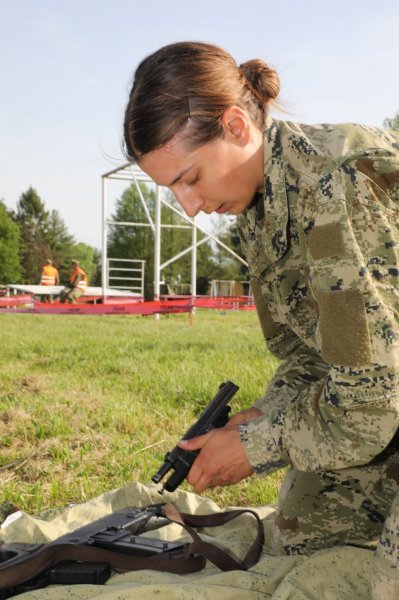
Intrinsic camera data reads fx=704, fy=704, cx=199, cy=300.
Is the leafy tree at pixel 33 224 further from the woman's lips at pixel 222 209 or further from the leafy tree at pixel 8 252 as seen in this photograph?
the woman's lips at pixel 222 209

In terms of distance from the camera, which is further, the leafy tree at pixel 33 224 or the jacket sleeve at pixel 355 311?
the leafy tree at pixel 33 224

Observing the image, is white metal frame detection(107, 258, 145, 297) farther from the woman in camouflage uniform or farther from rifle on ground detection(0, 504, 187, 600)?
the woman in camouflage uniform

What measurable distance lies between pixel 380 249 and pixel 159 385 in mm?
3881

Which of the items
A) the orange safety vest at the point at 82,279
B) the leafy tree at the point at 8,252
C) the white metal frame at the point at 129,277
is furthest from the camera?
the leafy tree at the point at 8,252

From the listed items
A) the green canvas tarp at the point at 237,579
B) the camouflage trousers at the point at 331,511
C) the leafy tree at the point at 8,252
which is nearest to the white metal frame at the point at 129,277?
the leafy tree at the point at 8,252

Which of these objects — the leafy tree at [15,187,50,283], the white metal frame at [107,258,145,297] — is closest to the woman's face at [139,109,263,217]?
the white metal frame at [107,258,145,297]

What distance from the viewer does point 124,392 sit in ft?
17.8

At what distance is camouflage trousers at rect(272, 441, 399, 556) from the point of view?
248 centimetres

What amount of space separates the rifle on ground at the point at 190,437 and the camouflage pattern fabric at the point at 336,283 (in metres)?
0.25

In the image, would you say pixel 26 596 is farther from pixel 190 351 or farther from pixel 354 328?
pixel 190 351

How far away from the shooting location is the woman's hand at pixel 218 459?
2.08 m

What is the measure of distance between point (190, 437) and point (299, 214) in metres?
0.81

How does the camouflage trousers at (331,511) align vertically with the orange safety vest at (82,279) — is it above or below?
below

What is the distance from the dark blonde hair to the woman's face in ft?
0.09
